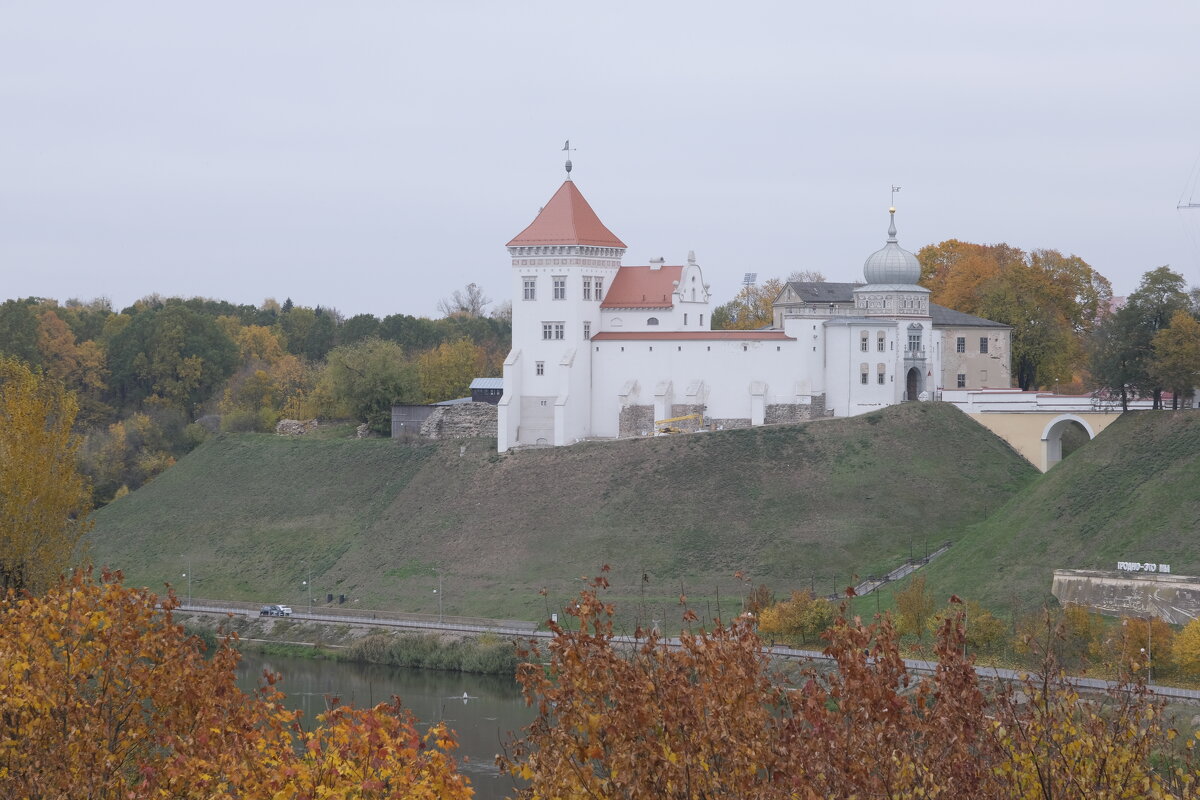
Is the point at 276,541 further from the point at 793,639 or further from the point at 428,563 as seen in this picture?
the point at 793,639

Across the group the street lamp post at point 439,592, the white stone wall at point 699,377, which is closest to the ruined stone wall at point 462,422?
the white stone wall at point 699,377

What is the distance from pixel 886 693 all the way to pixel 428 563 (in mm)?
45461

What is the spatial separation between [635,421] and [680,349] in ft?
10.8

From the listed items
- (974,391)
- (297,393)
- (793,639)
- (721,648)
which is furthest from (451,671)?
(297,393)

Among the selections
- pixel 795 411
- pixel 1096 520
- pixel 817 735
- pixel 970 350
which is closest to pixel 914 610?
pixel 1096 520

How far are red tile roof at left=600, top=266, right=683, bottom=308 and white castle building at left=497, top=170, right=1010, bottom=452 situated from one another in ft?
0.17

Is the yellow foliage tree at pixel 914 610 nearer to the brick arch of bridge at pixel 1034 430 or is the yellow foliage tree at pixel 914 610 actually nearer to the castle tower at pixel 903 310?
the brick arch of bridge at pixel 1034 430

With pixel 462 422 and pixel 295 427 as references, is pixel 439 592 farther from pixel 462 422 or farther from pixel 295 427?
pixel 295 427

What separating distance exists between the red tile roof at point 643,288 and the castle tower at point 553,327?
56 cm

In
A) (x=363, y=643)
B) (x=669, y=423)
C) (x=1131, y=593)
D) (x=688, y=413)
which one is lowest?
Answer: (x=363, y=643)

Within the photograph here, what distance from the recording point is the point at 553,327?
6425 cm

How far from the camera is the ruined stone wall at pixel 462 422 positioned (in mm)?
67938

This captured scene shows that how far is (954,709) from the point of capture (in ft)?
45.5

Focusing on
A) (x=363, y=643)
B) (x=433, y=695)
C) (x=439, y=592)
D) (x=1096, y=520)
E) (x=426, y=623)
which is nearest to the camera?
(x=433, y=695)
